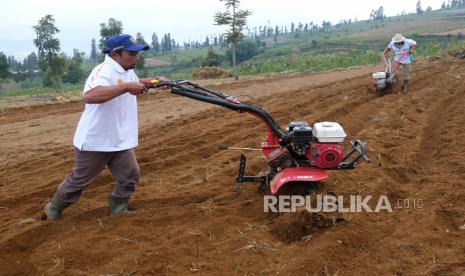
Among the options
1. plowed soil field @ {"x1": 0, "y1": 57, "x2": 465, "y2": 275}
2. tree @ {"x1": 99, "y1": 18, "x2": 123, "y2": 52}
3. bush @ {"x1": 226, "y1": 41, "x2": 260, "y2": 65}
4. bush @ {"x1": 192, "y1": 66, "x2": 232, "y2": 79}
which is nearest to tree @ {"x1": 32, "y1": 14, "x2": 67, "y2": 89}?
tree @ {"x1": 99, "y1": 18, "x2": 123, "y2": 52}

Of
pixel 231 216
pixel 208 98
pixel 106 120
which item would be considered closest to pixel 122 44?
pixel 106 120

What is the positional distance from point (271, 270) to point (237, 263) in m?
0.28

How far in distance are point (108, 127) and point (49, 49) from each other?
73.7 feet

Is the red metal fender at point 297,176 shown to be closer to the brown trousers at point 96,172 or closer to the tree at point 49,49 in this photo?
the brown trousers at point 96,172

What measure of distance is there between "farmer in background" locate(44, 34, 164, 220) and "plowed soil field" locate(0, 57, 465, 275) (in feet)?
1.57

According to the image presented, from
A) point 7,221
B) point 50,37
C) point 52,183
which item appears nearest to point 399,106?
point 52,183

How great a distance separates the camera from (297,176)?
436 cm

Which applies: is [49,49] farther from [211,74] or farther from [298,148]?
[298,148]

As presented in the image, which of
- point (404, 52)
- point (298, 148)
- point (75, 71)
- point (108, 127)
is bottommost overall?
point (75, 71)

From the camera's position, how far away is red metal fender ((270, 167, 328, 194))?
433 centimetres

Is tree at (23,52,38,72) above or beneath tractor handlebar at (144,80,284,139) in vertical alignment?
beneath

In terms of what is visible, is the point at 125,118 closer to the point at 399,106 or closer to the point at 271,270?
the point at 271,270

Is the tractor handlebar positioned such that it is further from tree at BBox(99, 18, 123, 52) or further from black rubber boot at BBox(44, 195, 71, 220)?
tree at BBox(99, 18, 123, 52)

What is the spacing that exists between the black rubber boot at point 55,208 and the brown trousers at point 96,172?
0.21ft
